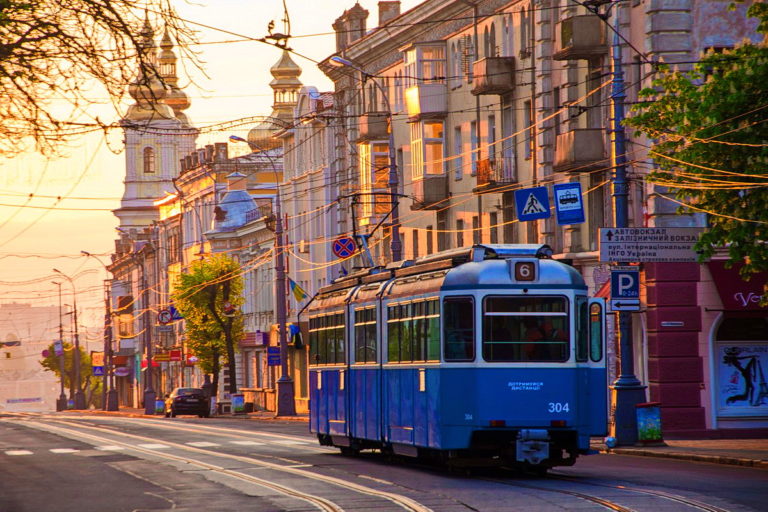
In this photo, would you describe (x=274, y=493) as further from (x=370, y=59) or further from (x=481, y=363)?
(x=370, y=59)

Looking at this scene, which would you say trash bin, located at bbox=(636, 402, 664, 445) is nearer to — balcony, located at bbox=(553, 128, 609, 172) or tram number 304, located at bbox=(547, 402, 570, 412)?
tram number 304, located at bbox=(547, 402, 570, 412)

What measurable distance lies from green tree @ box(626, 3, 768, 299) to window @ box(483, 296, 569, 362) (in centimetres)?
529

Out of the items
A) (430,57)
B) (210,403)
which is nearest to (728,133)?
(430,57)

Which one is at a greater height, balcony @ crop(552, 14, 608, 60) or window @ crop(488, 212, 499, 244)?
balcony @ crop(552, 14, 608, 60)

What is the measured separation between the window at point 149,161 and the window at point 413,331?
130 metres

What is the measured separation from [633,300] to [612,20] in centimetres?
1084

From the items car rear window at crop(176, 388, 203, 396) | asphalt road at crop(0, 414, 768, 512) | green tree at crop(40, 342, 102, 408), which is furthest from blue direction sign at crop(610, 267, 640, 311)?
green tree at crop(40, 342, 102, 408)

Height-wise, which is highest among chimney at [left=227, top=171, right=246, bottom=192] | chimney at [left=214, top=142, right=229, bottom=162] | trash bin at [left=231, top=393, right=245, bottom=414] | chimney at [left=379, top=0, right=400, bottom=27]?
chimney at [left=379, top=0, right=400, bottom=27]

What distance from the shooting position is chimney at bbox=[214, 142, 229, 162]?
97.1m

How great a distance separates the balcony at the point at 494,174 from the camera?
46250 millimetres

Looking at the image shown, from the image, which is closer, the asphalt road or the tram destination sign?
the asphalt road

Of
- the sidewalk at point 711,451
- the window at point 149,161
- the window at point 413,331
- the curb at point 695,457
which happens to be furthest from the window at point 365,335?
the window at point 149,161

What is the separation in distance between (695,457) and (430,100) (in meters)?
Answer: 27.7

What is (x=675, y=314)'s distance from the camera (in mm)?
36000
